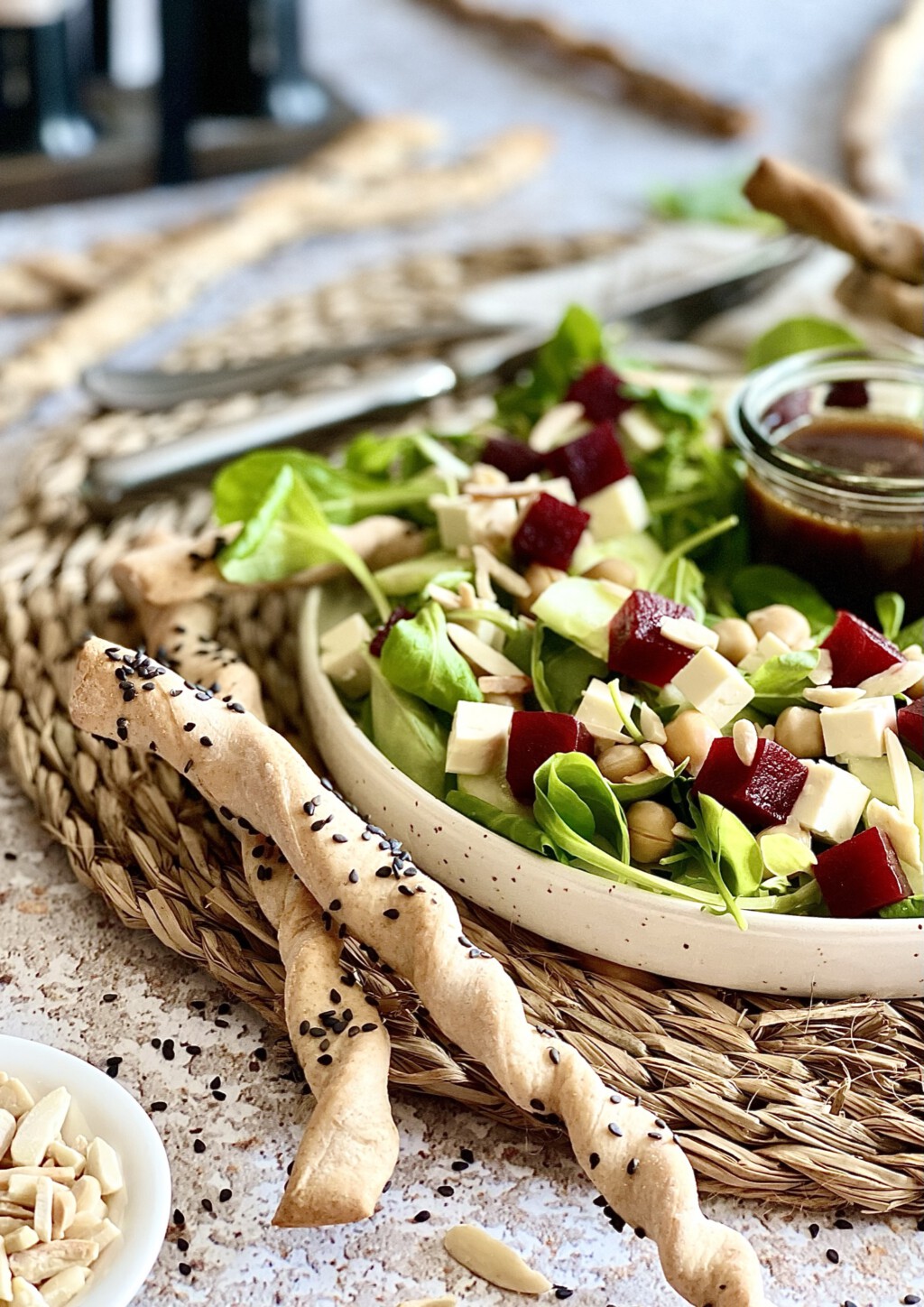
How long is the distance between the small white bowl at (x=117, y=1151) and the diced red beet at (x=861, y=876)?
55cm

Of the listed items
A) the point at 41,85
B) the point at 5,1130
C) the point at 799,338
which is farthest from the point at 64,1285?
the point at 41,85

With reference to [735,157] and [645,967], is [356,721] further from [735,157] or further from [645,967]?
[735,157]

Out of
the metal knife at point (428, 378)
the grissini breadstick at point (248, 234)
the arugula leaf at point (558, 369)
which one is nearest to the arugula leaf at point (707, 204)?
the grissini breadstick at point (248, 234)

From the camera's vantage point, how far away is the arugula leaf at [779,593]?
1.48 m

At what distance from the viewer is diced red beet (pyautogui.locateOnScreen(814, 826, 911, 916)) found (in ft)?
3.65

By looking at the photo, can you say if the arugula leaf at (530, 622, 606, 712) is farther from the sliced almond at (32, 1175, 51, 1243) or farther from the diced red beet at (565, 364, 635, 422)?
the sliced almond at (32, 1175, 51, 1243)

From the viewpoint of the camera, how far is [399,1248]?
1.02 m

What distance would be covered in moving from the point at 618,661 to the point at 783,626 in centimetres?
19

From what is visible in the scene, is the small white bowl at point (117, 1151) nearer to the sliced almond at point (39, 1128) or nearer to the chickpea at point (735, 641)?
the sliced almond at point (39, 1128)

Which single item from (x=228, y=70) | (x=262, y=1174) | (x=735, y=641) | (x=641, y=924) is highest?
(x=228, y=70)

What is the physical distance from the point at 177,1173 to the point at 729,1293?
0.41 metres

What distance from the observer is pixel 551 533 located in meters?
1.41

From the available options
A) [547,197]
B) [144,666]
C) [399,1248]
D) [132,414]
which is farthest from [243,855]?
[547,197]

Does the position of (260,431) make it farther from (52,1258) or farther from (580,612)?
(52,1258)
